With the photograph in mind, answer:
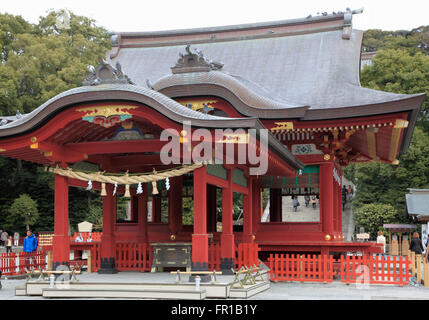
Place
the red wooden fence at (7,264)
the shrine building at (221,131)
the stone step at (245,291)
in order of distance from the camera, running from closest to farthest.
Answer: the stone step at (245,291) → the shrine building at (221,131) → the red wooden fence at (7,264)

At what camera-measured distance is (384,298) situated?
39.0 feet

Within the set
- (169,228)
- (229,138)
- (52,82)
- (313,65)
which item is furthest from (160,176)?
(52,82)

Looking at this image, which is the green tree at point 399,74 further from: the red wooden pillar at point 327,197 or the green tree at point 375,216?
the red wooden pillar at point 327,197

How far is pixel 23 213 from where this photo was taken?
3575 cm

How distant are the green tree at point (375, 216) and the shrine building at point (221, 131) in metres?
14.4

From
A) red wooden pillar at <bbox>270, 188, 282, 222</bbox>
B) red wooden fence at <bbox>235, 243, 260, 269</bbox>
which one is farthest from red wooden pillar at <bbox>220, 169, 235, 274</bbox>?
red wooden pillar at <bbox>270, 188, 282, 222</bbox>

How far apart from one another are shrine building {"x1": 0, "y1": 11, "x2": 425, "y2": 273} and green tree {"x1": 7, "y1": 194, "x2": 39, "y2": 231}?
50.9ft

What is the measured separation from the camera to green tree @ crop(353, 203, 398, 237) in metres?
36.1

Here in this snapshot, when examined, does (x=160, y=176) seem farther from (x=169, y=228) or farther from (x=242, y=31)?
(x=242, y=31)

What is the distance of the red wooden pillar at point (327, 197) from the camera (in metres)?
16.8

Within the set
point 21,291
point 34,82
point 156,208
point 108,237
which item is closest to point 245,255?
point 108,237

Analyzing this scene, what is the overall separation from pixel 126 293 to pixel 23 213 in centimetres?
2684

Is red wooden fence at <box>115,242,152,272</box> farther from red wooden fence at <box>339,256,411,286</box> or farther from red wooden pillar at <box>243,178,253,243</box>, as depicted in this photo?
red wooden fence at <box>339,256,411,286</box>

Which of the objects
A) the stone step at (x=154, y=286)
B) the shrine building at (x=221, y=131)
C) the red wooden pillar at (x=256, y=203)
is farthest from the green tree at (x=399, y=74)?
the stone step at (x=154, y=286)
